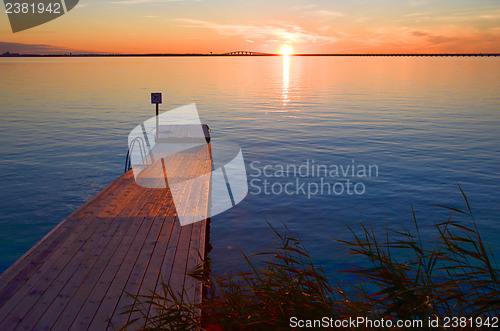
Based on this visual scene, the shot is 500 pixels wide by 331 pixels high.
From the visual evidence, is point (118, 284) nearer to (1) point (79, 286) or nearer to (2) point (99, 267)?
(1) point (79, 286)

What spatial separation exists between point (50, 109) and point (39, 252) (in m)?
38.2

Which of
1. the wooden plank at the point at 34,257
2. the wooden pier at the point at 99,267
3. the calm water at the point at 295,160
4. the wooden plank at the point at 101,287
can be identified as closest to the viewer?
the wooden plank at the point at 101,287

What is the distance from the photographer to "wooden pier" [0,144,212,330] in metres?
5.13

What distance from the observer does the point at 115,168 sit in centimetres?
2069

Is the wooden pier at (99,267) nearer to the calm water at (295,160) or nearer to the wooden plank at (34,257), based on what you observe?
the wooden plank at (34,257)

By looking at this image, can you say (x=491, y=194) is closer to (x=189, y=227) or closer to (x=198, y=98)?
(x=189, y=227)

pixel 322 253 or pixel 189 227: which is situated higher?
pixel 189 227

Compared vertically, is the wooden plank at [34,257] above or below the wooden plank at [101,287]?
above

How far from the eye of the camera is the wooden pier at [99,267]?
513 centimetres

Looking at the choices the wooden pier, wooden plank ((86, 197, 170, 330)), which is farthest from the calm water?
wooden plank ((86, 197, 170, 330))

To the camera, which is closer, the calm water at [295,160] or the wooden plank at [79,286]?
the wooden plank at [79,286]

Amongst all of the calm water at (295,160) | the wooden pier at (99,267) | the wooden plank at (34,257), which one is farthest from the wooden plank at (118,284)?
the calm water at (295,160)

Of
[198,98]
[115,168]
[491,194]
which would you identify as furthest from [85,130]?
[491,194]

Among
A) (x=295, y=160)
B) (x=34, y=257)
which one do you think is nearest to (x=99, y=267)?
(x=34, y=257)
